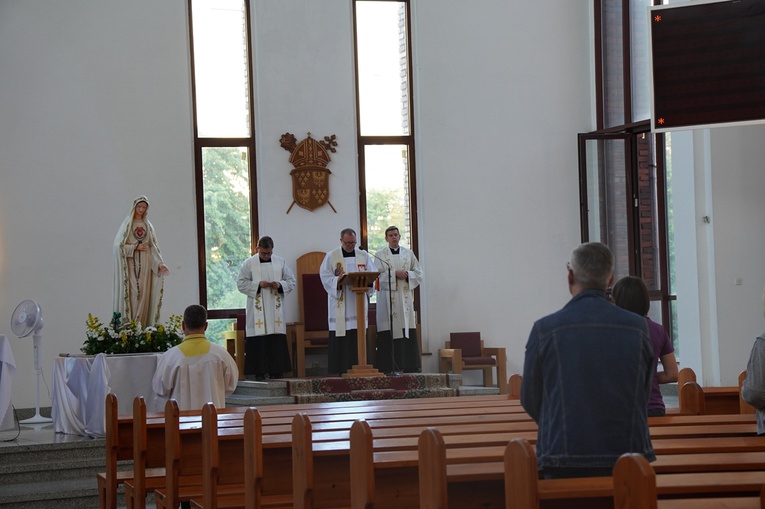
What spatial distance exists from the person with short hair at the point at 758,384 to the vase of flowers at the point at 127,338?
21.5ft

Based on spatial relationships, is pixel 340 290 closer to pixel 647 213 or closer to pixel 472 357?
pixel 472 357

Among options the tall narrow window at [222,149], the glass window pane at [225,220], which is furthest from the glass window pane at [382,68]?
the glass window pane at [225,220]

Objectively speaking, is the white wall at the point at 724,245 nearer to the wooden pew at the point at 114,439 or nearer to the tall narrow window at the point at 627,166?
the tall narrow window at the point at 627,166

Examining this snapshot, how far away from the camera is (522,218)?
12.7 metres

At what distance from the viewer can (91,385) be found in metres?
8.84

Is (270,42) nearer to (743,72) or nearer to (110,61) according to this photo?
(110,61)

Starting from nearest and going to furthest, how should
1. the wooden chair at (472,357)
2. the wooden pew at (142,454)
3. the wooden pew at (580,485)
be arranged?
the wooden pew at (580,485), the wooden pew at (142,454), the wooden chair at (472,357)

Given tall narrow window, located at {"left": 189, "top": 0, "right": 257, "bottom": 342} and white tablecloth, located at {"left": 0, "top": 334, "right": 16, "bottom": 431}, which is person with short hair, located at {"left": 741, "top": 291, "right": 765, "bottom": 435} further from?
tall narrow window, located at {"left": 189, "top": 0, "right": 257, "bottom": 342}

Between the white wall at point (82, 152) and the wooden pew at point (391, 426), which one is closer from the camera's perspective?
Result: the wooden pew at point (391, 426)

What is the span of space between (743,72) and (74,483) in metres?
6.03

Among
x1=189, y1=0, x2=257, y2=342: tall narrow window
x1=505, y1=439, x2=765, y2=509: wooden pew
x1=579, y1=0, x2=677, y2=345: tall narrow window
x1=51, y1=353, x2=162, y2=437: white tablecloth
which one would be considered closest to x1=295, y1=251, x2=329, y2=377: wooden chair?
x1=189, y1=0, x2=257, y2=342: tall narrow window

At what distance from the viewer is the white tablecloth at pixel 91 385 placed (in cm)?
875

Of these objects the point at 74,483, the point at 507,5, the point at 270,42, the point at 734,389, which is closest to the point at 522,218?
the point at 507,5

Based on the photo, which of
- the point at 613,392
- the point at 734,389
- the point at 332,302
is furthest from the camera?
the point at 332,302
